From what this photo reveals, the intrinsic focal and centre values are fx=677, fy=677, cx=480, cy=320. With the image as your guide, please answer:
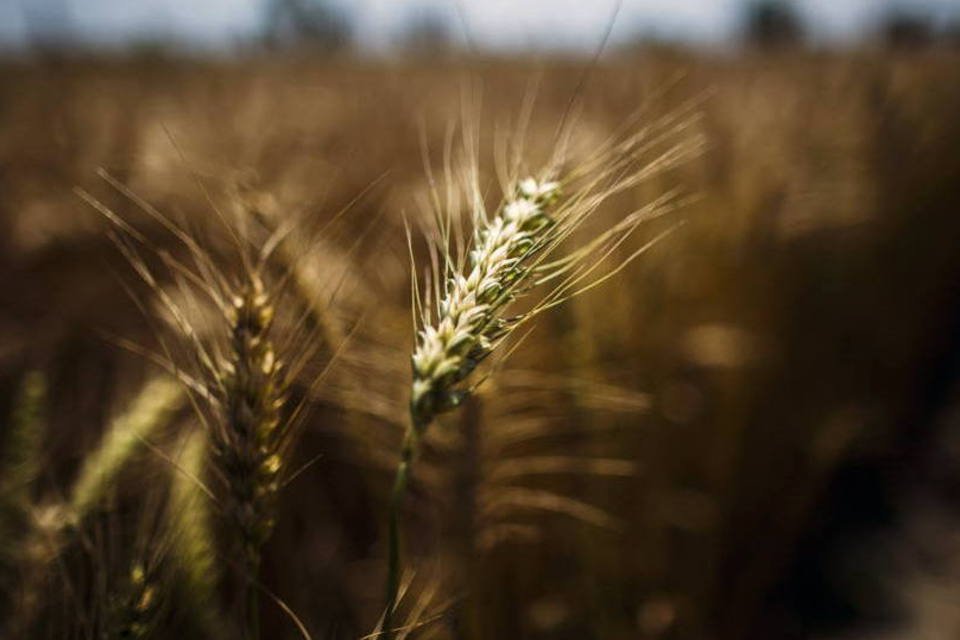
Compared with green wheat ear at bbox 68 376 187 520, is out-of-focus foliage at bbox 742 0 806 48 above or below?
above

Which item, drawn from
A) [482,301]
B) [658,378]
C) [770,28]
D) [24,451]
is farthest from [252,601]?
[770,28]

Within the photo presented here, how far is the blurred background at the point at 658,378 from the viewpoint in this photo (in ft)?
3.59

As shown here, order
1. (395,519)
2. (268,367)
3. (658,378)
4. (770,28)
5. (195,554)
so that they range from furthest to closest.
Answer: (770,28)
(658,378)
(195,554)
(268,367)
(395,519)

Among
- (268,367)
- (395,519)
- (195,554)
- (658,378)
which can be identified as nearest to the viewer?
(395,519)

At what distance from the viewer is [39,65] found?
7.52m

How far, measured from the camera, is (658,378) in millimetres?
1568

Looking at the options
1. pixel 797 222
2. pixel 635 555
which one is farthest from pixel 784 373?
pixel 635 555

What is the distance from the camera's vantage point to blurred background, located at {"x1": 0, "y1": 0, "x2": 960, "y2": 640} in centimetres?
109

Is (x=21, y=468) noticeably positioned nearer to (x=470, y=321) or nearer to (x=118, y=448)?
(x=118, y=448)

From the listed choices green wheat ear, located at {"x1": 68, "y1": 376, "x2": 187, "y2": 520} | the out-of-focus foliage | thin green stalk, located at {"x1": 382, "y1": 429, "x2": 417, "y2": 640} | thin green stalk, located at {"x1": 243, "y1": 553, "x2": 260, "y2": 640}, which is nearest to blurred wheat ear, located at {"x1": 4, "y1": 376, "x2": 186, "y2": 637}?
green wheat ear, located at {"x1": 68, "y1": 376, "x2": 187, "y2": 520}

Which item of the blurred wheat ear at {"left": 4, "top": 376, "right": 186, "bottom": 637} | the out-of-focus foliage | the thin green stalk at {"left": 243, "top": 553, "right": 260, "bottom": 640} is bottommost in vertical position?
the thin green stalk at {"left": 243, "top": 553, "right": 260, "bottom": 640}

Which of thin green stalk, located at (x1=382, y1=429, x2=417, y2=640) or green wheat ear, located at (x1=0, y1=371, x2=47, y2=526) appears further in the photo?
green wheat ear, located at (x1=0, y1=371, x2=47, y2=526)

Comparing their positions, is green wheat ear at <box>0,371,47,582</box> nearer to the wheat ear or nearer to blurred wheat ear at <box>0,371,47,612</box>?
blurred wheat ear at <box>0,371,47,612</box>

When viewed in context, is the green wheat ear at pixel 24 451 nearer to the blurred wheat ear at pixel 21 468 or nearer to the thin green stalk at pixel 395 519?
the blurred wheat ear at pixel 21 468
